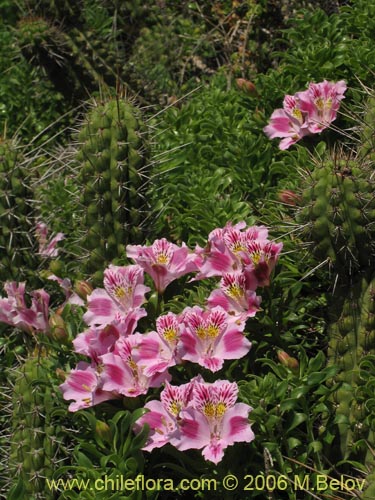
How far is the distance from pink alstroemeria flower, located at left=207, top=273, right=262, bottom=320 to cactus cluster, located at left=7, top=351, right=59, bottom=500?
1.94 ft

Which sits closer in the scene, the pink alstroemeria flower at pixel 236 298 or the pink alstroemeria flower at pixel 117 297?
the pink alstroemeria flower at pixel 236 298

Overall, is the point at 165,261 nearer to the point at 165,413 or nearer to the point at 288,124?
the point at 165,413

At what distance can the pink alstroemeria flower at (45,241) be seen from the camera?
11.7ft

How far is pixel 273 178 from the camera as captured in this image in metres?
3.50

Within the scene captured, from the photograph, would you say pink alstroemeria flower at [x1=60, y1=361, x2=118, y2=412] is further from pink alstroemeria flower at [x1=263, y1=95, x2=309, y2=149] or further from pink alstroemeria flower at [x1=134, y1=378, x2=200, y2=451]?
pink alstroemeria flower at [x1=263, y1=95, x2=309, y2=149]

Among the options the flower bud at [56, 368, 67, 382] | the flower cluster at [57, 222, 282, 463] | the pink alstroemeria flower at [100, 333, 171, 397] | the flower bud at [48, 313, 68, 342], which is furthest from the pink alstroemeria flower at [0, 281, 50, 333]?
the pink alstroemeria flower at [100, 333, 171, 397]

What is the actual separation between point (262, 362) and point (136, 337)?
0.40m

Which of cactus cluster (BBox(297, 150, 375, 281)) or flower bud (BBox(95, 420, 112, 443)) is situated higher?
cactus cluster (BBox(297, 150, 375, 281))

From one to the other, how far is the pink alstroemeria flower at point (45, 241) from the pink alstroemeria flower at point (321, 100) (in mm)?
1141

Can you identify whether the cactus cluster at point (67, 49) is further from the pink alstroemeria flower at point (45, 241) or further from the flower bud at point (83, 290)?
the flower bud at point (83, 290)

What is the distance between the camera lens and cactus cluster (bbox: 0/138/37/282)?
3379 mm

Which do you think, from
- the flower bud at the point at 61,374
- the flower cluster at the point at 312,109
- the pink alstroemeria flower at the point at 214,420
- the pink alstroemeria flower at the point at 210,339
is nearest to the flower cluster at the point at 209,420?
the pink alstroemeria flower at the point at 214,420

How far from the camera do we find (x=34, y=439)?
2650 millimetres

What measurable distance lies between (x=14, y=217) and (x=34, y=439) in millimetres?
1046
